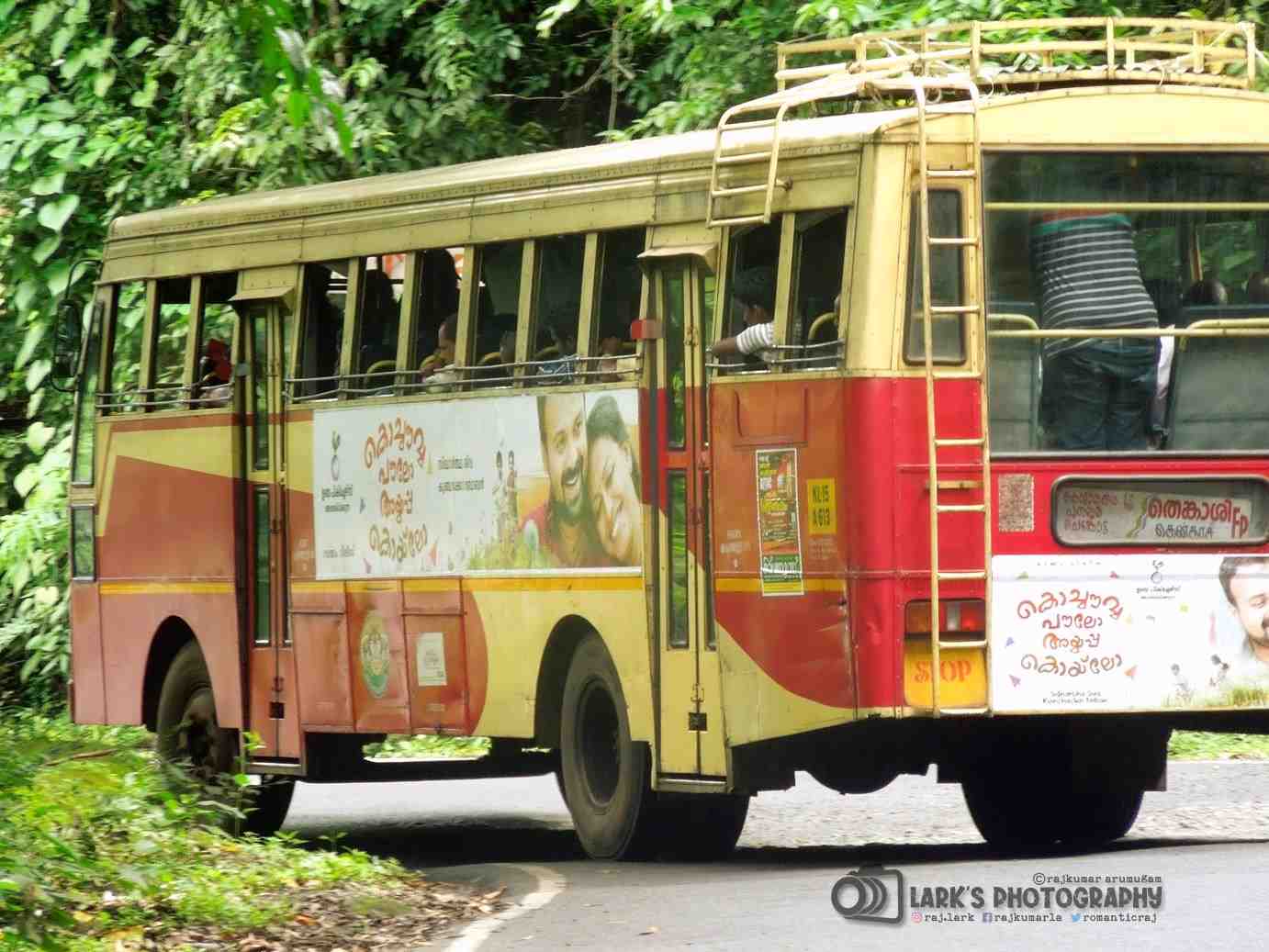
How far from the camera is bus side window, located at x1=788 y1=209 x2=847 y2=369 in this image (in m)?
11.0

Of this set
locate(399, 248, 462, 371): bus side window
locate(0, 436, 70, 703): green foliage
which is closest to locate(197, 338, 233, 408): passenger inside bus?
locate(399, 248, 462, 371): bus side window

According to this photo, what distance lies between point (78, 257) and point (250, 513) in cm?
668

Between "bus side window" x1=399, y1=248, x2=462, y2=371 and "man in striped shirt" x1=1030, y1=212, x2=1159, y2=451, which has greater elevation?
"bus side window" x1=399, y1=248, x2=462, y2=371

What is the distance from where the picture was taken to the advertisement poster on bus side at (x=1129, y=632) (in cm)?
1072

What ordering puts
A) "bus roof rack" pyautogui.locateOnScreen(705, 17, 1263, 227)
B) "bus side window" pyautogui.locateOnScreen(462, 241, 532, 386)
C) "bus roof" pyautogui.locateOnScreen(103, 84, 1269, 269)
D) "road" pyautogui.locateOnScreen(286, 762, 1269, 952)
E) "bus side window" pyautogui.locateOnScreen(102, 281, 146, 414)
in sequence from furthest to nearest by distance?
1. "bus side window" pyautogui.locateOnScreen(102, 281, 146, 414)
2. "bus side window" pyautogui.locateOnScreen(462, 241, 532, 386)
3. "bus roof rack" pyautogui.locateOnScreen(705, 17, 1263, 227)
4. "bus roof" pyautogui.locateOnScreen(103, 84, 1269, 269)
5. "road" pyautogui.locateOnScreen(286, 762, 1269, 952)

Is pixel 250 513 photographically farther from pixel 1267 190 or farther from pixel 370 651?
pixel 1267 190

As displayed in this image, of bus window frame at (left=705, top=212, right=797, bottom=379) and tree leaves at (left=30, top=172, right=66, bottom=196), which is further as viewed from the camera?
tree leaves at (left=30, top=172, right=66, bottom=196)

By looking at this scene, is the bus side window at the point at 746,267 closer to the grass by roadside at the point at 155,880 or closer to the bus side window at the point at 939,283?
the bus side window at the point at 939,283

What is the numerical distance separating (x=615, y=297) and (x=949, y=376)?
2.22 m

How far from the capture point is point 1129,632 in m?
10.8

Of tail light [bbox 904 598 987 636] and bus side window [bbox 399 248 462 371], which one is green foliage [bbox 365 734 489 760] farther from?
tail light [bbox 904 598 987 636]

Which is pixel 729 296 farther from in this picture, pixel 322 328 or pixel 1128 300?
pixel 322 328

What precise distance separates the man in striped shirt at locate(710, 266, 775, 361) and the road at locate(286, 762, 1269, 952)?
7.03ft

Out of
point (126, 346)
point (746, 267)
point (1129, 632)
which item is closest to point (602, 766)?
point (746, 267)
